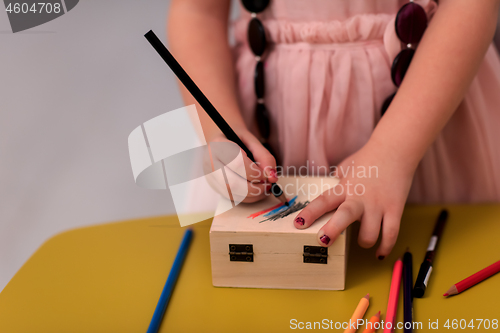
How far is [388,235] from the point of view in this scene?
16.6 inches

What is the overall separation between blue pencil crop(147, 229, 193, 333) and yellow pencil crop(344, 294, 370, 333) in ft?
0.50

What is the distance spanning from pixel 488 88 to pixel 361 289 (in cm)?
33

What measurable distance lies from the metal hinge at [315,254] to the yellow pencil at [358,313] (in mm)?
45

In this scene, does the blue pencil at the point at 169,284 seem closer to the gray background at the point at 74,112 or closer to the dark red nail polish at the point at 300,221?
the dark red nail polish at the point at 300,221

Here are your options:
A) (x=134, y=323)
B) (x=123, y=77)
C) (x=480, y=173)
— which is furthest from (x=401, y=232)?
(x=123, y=77)

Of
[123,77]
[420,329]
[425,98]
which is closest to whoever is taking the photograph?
[420,329]

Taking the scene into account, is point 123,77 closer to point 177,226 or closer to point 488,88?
point 177,226

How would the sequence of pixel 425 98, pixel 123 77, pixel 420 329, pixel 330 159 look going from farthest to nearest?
pixel 123 77 < pixel 330 159 < pixel 425 98 < pixel 420 329

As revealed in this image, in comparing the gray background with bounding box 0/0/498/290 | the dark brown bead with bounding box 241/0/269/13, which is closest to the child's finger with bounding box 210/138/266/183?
the dark brown bead with bounding box 241/0/269/13

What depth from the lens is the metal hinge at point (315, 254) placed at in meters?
0.39

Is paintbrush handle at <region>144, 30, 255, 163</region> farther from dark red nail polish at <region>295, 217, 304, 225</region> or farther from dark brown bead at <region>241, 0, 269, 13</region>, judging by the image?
dark brown bead at <region>241, 0, 269, 13</region>

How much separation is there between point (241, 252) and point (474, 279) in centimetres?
21

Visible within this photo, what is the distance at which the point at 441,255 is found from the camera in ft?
1.45

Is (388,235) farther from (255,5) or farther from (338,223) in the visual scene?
(255,5)
